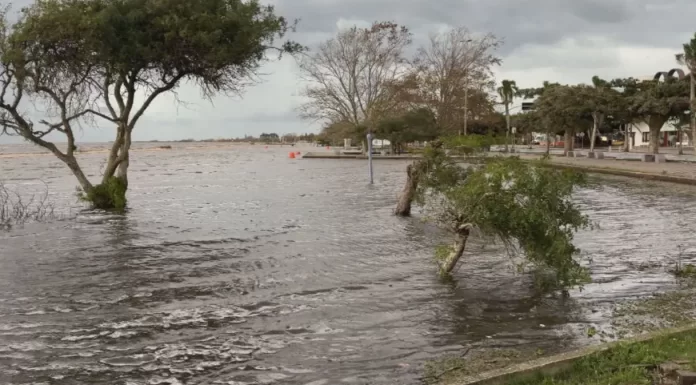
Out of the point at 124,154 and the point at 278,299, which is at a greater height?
the point at 124,154

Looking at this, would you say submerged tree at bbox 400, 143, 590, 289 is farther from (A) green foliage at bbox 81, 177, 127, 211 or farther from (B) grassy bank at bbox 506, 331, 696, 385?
(A) green foliage at bbox 81, 177, 127, 211

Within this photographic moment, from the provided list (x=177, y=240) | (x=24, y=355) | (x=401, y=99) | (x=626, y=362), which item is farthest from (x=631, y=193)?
(x=401, y=99)

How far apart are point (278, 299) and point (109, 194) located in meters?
14.5

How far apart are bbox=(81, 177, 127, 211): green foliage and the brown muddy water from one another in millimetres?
3733

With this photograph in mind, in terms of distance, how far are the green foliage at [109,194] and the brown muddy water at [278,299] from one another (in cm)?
373

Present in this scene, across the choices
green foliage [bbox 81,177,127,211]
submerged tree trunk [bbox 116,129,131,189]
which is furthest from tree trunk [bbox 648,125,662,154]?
green foliage [bbox 81,177,127,211]

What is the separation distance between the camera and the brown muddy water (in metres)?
6.62

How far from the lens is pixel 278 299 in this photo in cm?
923

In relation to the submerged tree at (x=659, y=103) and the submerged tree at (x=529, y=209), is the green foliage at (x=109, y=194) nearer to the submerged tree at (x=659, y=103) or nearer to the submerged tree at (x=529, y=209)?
the submerged tree at (x=529, y=209)

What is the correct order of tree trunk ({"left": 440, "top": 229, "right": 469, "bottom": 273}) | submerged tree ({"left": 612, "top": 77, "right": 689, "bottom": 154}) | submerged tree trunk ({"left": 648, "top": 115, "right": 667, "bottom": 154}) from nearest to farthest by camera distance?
tree trunk ({"left": 440, "top": 229, "right": 469, "bottom": 273}) < submerged tree ({"left": 612, "top": 77, "right": 689, "bottom": 154}) < submerged tree trunk ({"left": 648, "top": 115, "right": 667, "bottom": 154})

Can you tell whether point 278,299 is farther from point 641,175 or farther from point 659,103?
point 659,103

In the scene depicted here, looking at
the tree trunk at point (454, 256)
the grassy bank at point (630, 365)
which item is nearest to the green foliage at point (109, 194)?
the tree trunk at point (454, 256)

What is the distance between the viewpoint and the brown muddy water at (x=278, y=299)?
261 inches

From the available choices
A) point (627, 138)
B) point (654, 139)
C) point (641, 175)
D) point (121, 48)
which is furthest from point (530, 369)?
point (627, 138)
